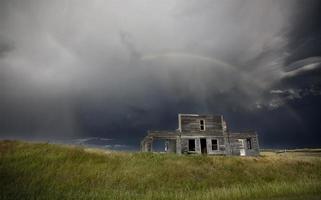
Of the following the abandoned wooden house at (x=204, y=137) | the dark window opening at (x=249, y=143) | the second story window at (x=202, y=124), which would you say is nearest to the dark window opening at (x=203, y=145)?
the abandoned wooden house at (x=204, y=137)

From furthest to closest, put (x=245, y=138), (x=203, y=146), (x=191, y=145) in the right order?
(x=203, y=146) < (x=245, y=138) < (x=191, y=145)

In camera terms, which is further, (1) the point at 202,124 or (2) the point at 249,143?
(2) the point at 249,143

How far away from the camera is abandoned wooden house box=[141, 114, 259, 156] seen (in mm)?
39188

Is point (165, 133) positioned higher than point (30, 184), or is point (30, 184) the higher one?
point (165, 133)

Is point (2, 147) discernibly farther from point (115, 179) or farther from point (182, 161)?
point (182, 161)

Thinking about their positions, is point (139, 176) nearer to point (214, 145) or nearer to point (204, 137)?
point (204, 137)

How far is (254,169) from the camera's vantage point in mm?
26219

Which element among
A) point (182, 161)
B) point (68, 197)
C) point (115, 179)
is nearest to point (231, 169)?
point (182, 161)

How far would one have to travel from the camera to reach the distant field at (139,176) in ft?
46.2

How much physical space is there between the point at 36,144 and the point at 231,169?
2002cm

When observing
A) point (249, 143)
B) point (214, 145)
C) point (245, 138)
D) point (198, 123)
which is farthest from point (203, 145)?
point (249, 143)

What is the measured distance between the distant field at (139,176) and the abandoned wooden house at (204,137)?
9792 mm

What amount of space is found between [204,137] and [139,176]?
20776 mm

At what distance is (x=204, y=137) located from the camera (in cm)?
4041
